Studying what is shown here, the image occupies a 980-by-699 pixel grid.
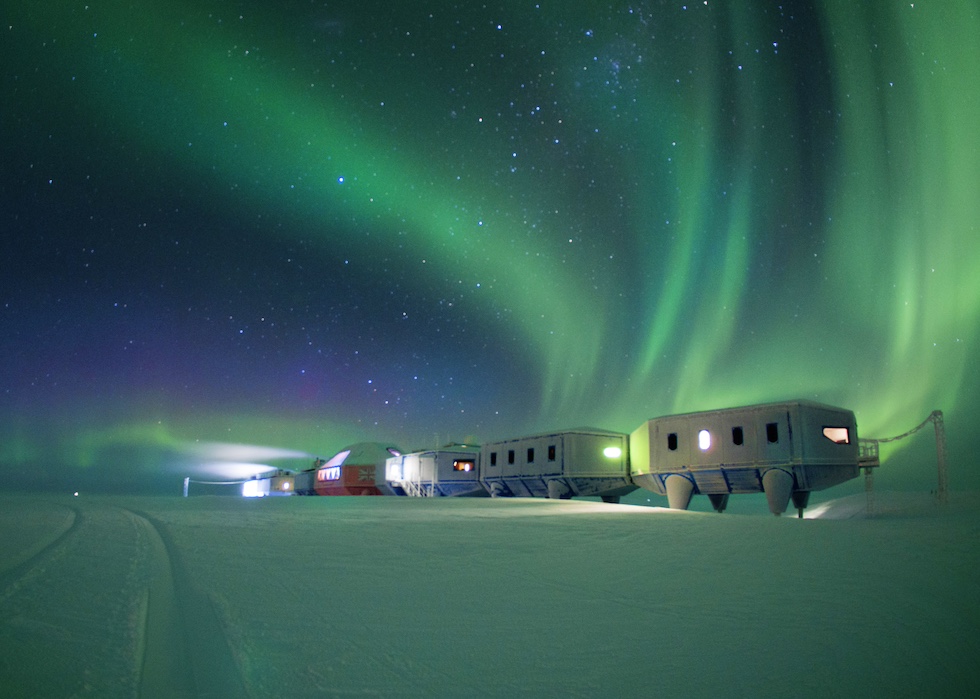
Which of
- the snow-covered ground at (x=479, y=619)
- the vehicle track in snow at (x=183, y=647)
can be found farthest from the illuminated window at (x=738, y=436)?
the vehicle track in snow at (x=183, y=647)

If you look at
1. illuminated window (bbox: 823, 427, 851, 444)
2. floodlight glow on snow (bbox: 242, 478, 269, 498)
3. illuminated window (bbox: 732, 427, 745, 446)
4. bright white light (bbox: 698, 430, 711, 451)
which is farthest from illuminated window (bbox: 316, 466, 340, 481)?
illuminated window (bbox: 823, 427, 851, 444)

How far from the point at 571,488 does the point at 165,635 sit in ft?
120

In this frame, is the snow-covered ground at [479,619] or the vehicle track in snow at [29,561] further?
the vehicle track in snow at [29,561]

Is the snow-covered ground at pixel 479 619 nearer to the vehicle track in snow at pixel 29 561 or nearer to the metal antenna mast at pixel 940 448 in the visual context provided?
the vehicle track in snow at pixel 29 561

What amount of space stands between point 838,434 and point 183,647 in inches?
1211

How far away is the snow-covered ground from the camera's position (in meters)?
3.69

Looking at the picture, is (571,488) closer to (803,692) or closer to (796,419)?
(796,419)

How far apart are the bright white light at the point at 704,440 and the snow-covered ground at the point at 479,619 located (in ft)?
67.8

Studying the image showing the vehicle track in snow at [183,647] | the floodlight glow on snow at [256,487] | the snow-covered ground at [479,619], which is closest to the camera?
the vehicle track in snow at [183,647]

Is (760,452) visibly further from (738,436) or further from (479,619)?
(479,619)

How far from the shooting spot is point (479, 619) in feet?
16.4

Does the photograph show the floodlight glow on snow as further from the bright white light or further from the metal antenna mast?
the metal antenna mast

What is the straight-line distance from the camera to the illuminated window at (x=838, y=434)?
2765cm

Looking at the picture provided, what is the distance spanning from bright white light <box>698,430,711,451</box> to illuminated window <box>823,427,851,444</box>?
5.18 m
